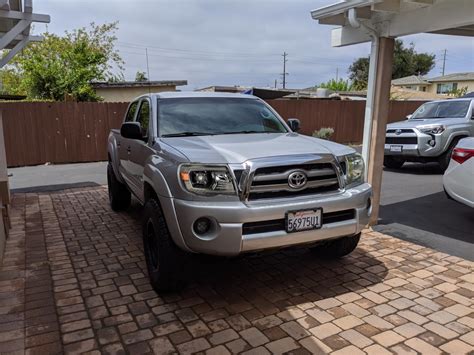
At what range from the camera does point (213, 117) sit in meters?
4.30

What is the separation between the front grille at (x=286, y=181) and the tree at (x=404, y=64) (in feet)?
151

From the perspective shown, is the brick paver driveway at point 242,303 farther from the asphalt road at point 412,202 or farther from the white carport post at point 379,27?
the white carport post at point 379,27

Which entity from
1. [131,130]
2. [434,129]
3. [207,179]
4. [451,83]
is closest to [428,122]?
[434,129]

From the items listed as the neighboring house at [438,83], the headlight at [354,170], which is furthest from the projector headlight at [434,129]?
the neighboring house at [438,83]

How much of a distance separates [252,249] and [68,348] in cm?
146

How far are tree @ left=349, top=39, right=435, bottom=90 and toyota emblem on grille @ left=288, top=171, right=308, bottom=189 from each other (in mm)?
46196

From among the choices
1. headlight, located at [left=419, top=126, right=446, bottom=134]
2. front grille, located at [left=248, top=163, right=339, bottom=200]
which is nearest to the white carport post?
front grille, located at [left=248, top=163, right=339, bottom=200]

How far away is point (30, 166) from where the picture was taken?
1249 centimetres

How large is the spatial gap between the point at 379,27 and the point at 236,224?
11.4ft

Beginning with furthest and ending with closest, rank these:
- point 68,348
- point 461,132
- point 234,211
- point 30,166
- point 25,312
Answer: point 30,166, point 461,132, point 25,312, point 234,211, point 68,348

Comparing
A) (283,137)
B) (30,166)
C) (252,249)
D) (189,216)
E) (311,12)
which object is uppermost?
(311,12)

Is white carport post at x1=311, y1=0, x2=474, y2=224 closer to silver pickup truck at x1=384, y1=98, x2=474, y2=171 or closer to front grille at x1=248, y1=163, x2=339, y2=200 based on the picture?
front grille at x1=248, y1=163, x2=339, y2=200

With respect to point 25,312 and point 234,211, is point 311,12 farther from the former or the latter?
point 25,312

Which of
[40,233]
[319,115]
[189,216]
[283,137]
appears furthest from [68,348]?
[319,115]
